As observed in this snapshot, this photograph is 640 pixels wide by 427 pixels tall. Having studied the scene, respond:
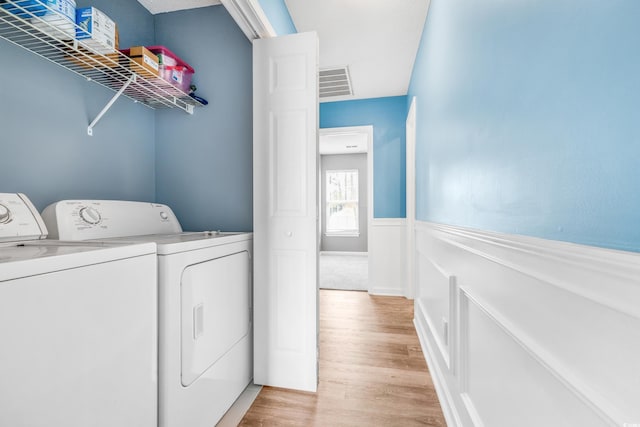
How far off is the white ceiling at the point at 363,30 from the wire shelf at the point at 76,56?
68cm

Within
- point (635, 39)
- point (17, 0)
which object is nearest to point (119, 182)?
point (17, 0)

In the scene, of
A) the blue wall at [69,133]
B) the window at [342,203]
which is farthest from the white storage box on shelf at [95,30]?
the window at [342,203]

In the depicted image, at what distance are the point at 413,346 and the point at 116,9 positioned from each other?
118 inches

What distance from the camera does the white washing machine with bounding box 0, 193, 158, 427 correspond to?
0.64 m

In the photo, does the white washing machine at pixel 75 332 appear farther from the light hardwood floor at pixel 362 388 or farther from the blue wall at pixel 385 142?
the blue wall at pixel 385 142

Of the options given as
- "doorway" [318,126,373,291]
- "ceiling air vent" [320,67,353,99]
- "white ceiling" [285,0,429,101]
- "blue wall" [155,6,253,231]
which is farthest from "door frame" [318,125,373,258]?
"doorway" [318,126,373,291]

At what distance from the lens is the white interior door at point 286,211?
162 centimetres

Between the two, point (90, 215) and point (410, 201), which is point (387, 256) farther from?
point (90, 215)

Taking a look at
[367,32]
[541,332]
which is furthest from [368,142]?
[541,332]

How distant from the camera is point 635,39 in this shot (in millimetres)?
433

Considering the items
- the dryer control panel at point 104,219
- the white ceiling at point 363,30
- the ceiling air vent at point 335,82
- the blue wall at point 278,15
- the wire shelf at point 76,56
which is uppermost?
the white ceiling at point 363,30

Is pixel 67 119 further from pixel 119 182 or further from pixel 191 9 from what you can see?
pixel 191 9

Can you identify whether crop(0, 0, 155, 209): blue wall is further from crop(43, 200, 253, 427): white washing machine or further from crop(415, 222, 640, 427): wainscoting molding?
crop(415, 222, 640, 427): wainscoting molding

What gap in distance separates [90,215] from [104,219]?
0.20ft
